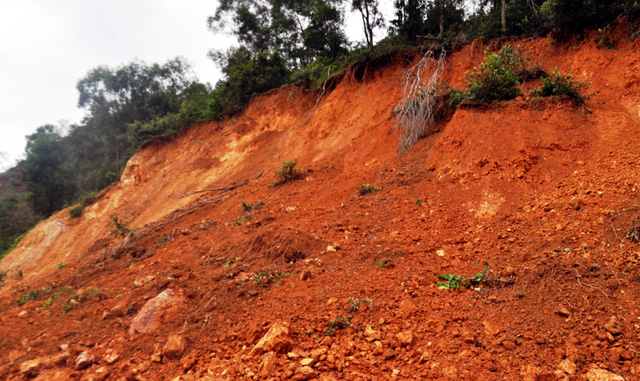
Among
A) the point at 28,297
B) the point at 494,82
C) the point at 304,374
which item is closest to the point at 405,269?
the point at 304,374

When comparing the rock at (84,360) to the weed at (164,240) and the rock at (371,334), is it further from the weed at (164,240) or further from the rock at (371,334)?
the weed at (164,240)

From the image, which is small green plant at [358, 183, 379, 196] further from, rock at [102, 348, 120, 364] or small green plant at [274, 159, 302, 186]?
rock at [102, 348, 120, 364]

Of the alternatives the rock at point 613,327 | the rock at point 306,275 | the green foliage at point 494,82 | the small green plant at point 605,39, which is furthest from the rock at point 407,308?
the small green plant at point 605,39

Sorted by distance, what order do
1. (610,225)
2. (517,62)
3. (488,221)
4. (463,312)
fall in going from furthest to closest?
(517,62) → (488,221) → (610,225) → (463,312)

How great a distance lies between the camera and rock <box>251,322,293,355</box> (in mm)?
2871

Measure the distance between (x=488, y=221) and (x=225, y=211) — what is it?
5.93 metres

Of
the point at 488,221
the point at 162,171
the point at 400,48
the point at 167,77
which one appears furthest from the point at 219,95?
the point at 488,221

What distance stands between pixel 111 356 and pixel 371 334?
8.54ft

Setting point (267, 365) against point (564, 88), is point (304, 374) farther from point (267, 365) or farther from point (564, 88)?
point (564, 88)

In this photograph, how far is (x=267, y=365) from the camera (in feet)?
8.79

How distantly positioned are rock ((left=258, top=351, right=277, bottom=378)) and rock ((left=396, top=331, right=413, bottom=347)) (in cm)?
108

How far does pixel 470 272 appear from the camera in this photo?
146 inches

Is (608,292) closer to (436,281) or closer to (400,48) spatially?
(436,281)

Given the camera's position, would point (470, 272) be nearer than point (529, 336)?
Answer: No
